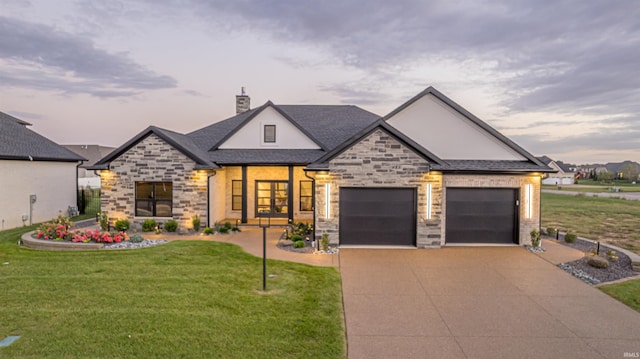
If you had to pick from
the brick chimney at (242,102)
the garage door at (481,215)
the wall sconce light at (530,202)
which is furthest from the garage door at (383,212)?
the brick chimney at (242,102)

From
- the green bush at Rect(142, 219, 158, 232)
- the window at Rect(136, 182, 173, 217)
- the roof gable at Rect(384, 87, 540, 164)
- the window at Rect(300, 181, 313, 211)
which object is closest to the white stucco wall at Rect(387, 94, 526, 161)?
the roof gable at Rect(384, 87, 540, 164)

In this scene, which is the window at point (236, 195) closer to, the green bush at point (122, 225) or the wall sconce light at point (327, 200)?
the green bush at point (122, 225)

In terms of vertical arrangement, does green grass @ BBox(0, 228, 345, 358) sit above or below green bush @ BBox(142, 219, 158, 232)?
below

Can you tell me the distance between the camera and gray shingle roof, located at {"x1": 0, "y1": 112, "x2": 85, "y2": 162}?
15565mm

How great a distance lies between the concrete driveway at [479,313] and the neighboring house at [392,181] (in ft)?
7.80

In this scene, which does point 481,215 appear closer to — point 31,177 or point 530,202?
point 530,202

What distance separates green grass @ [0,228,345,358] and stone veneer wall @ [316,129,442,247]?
147 inches

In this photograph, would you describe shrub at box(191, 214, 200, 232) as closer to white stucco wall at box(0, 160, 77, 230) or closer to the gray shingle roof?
white stucco wall at box(0, 160, 77, 230)

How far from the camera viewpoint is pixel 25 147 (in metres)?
16.6

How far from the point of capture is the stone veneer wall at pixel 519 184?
1273 centimetres

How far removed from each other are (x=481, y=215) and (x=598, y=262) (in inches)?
155

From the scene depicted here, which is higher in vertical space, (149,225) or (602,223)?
(149,225)

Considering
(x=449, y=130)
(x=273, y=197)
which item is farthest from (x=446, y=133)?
(x=273, y=197)

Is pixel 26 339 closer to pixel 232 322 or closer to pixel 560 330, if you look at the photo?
pixel 232 322
